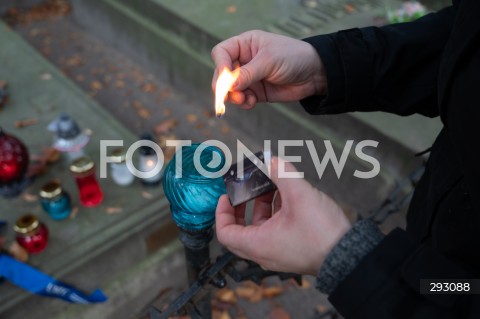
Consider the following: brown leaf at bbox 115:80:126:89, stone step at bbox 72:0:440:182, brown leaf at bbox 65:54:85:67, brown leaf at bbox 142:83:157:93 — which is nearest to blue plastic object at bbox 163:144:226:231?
stone step at bbox 72:0:440:182

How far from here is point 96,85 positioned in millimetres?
5309

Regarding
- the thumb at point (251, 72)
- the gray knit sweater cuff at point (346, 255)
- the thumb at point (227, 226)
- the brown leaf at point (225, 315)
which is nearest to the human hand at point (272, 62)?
the thumb at point (251, 72)

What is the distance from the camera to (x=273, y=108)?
13.2ft

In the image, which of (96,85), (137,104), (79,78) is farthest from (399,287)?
(79,78)

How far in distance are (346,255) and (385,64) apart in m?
0.81

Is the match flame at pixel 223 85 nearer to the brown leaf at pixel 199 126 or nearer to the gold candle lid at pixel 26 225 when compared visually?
the gold candle lid at pixel 26 225

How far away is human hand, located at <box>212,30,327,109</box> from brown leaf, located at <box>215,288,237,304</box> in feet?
6.01

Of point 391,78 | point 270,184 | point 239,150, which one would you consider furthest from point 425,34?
point 239,150

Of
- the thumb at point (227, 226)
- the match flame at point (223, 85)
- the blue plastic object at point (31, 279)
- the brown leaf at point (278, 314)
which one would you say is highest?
the match flame at point (223, 85)

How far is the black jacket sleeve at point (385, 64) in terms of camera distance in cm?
158

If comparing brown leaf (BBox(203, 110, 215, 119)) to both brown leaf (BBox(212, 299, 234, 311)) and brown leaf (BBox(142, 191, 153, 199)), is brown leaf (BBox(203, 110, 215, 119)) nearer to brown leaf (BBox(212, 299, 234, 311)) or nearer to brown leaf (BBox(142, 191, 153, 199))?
brown leaf (BBox(142, 191, 153, 199))

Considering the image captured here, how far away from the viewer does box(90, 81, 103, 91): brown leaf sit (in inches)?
207

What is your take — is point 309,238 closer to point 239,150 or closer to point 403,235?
point 403,235

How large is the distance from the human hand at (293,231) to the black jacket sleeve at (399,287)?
0.11 m
